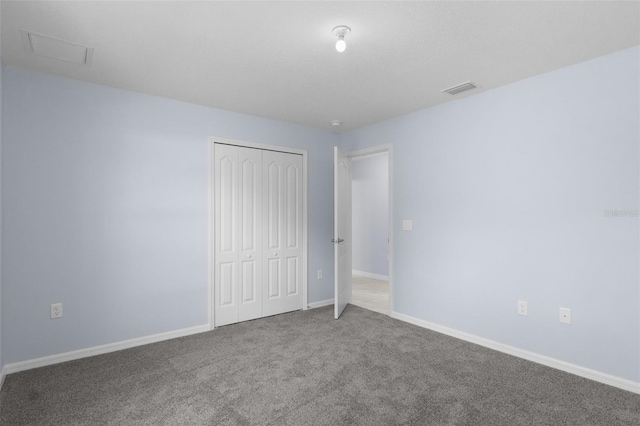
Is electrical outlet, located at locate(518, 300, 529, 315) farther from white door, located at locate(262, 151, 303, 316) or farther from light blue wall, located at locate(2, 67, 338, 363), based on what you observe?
light blue wall, located at locate(2, 67, 338, 363)

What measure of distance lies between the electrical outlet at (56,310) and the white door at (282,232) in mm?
2021

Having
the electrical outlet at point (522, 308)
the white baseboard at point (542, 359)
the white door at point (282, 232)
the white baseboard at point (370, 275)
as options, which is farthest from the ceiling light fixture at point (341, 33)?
the white baseboard at point (370, 275)

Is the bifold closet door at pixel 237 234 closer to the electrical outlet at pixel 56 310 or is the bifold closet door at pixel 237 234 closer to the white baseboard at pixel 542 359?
the electrical outlet at pixel 56 310

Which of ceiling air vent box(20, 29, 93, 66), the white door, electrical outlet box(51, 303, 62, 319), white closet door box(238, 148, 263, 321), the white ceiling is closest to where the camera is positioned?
the white ceiling

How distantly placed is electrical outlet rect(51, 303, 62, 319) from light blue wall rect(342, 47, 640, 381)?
349cm

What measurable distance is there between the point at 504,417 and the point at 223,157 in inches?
136

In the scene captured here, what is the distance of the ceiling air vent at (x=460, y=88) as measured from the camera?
3074mm

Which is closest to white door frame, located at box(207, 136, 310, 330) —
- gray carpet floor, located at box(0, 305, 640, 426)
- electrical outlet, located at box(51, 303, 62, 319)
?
gray carpet floor, located at box(0, 305, 640, 426)

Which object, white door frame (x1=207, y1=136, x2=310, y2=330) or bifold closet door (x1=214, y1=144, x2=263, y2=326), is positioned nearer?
white door frame (x1=207, y1=136, x2=310, y2=330)

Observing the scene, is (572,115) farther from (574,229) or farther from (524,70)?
(574,229)

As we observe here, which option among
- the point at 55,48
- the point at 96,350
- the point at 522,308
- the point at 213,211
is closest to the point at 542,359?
the point at 522,308

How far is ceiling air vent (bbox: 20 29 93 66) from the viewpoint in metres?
2.28

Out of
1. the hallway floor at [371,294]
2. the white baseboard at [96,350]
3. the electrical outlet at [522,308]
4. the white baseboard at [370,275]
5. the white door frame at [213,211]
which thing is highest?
the white door frame at [213,211]

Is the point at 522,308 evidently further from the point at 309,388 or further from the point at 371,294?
the point at 371,294
